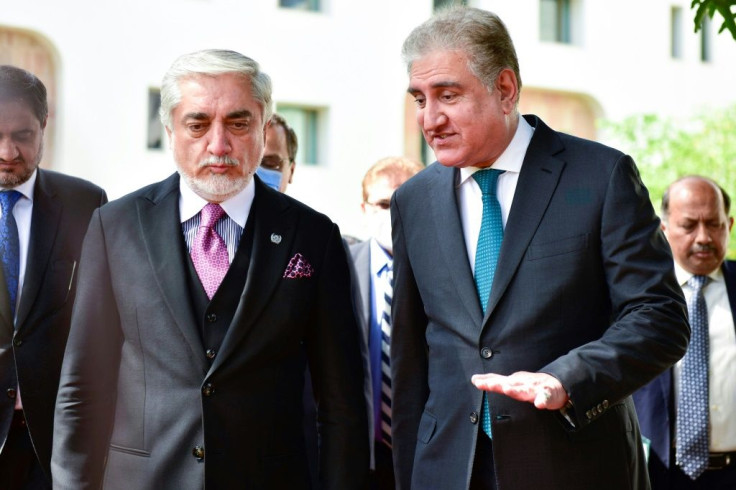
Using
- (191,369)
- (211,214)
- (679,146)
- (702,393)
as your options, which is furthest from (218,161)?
(679,146)

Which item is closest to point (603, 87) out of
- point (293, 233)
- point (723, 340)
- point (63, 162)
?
point (63, 162)

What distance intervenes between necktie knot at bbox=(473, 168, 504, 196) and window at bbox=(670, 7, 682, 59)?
72.9ft

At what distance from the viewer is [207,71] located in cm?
319

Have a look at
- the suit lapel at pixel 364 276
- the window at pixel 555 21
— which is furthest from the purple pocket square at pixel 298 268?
the window at pixel 555 21

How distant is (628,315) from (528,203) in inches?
16.9

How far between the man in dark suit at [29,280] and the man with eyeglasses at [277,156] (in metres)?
0.98

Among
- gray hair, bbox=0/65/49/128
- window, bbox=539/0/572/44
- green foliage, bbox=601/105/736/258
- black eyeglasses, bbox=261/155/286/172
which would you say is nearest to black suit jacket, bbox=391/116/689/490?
gray hair, bbox=0/65/49/128

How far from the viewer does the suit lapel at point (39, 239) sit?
359cm

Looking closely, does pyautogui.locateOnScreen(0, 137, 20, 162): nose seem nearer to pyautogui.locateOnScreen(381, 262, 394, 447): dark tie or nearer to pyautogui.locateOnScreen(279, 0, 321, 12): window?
pyautogui.locateOnScreen(381, 262, 394, 447): dark tie

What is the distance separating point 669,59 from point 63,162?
44.2 ft

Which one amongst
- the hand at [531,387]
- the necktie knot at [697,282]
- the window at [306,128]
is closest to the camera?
the hand at [531,387]

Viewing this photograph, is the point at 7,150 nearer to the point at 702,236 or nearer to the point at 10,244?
the point at 10,244

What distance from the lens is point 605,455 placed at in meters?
2.93

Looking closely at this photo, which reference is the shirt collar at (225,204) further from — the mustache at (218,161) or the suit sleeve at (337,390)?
the suit sleeve at (337,390)
